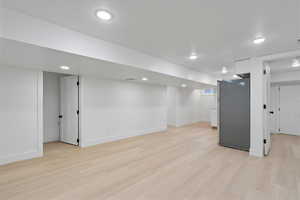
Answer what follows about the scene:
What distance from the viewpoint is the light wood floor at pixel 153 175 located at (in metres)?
2.20

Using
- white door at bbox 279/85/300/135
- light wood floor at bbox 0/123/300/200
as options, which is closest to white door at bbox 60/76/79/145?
light wood floor at bbox 0/123/300/200

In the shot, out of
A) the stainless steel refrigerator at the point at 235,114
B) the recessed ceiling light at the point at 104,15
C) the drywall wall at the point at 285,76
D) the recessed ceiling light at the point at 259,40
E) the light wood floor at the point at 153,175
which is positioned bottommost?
the light wood floor at the point at 153,175

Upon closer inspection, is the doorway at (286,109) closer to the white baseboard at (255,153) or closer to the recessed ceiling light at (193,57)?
the white baseboard at (255,153)

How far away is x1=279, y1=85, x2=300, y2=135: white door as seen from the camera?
237 inches

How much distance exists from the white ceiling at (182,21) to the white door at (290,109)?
162 inches

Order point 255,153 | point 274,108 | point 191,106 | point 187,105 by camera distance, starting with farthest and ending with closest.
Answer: point 191,106 < point 187,105 < point 274,108 < point 255,153

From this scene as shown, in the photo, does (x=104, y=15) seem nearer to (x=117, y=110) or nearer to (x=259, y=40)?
(x=259, y=40)

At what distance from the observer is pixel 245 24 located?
221 cm

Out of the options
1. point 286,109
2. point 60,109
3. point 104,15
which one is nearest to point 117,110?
point 60,109

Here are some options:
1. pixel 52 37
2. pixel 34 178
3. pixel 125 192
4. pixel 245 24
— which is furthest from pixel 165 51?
pixel 34 178

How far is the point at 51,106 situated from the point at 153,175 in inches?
170

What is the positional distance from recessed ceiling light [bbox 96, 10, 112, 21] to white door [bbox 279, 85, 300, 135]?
25.0 ft

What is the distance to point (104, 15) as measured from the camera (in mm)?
1988

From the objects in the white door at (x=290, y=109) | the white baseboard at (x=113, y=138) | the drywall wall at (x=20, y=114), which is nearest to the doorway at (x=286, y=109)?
the white door at (x=290, y=109)
